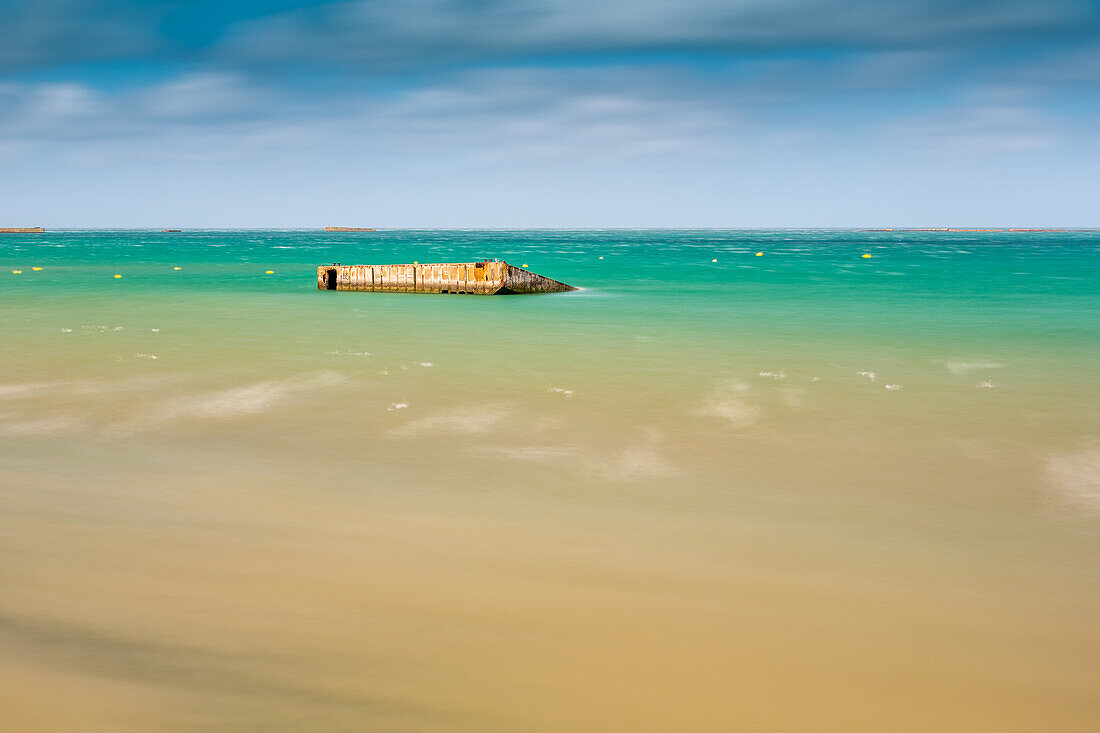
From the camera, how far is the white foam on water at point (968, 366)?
21203mm

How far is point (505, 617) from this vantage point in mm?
7336

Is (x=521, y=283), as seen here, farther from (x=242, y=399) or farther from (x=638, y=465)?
(x=638, y=465)

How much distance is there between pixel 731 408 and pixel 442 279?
31.9 m

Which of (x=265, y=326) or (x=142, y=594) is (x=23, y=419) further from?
(x=265, y=326)

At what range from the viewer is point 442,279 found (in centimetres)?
4625

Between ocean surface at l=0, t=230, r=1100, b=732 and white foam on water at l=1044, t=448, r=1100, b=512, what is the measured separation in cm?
8

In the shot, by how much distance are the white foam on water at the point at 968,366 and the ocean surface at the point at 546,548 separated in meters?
0.54

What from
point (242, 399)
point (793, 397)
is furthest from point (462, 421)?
point (793, 397)

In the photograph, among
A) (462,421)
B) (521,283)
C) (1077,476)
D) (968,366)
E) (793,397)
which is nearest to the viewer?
(1077,476)

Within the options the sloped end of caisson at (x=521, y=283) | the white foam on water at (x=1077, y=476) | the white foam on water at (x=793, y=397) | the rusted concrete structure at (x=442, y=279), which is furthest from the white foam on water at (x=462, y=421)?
the rusted concrete structure at (x=442, y=279)

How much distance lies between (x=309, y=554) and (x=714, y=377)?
12876 mm

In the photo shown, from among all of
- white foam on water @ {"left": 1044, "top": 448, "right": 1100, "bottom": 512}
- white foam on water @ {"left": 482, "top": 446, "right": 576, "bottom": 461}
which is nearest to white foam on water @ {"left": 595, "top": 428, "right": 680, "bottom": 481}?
white foam on water @ {"left": 482, "top": 446, "right": 576, "bottom": 461}

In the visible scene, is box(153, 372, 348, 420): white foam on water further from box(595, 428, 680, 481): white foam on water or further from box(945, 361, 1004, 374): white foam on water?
box(945, 361, 1004, 374): white foam on water

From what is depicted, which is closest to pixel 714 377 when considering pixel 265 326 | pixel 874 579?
pixel 874 579
